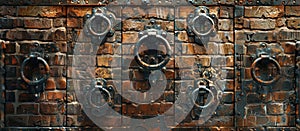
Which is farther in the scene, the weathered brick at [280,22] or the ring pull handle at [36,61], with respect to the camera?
the weathered brick at [280,22]

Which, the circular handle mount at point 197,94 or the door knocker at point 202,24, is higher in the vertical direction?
the door knocker at point 202,24

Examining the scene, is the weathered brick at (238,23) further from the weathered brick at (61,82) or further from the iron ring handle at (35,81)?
the iron ring handle at (35,81)

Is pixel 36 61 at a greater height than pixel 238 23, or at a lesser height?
lesser

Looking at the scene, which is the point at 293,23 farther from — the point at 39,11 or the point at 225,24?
the point at 39,11

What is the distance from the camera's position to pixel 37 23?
3980mm

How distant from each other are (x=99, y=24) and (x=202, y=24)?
0.93 metres

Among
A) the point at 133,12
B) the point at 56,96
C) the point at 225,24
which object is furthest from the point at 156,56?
the point at 56,96

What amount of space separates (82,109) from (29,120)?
19.4 inches

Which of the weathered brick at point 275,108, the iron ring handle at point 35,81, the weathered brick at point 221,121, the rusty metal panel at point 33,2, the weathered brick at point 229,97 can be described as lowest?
the weathered brick at point 221,121

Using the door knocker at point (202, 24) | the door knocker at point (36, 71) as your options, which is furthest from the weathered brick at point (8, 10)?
the door knocker at point (202, 24)

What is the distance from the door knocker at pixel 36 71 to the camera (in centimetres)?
394

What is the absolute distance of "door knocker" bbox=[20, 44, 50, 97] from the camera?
3939mm

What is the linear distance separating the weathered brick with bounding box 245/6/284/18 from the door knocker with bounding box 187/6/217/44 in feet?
1.07

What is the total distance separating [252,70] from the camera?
397 cm
